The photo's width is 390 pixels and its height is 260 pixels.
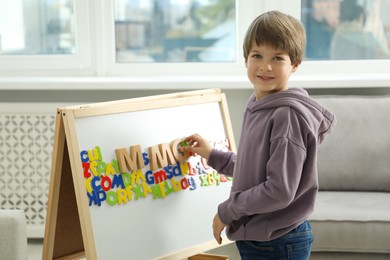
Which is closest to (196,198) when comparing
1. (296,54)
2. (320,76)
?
(296,54)

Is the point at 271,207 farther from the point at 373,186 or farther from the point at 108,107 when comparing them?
the point at 373,186

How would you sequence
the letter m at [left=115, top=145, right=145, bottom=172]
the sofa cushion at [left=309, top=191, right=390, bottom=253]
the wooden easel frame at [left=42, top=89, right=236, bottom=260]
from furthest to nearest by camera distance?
the sofa cushion at [left=309, top=191, right=390, bottom=253], the letter m at [left=115, top=145, right=145, bottom=172], the wooden easel frame at [left=42, top=89, right=236, bottom=260]

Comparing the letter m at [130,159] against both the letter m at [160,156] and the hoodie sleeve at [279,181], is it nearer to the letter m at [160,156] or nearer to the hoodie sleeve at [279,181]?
the letter m at [160,156]

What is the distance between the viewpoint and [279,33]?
6.11 ft

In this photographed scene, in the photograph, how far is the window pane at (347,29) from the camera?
3514 millimetres

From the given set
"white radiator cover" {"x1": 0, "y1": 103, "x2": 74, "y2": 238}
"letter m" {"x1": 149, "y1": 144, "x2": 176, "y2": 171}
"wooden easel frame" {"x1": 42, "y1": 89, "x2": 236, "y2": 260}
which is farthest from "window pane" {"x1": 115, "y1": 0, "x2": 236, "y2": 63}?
"letter m" {"x1": 149, "y1": 144, "x2": 176, "y2": 171}

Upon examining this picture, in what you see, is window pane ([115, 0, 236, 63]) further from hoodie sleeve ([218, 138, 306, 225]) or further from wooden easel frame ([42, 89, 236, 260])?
hoodie sleeve ([218, 138, 306, 225])

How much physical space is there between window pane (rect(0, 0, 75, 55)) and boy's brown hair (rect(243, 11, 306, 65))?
1.91 metres

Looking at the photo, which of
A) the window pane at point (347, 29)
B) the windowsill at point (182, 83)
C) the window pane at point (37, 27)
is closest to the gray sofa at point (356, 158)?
the windowsill at point (182, 83)

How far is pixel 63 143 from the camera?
6.85 ft

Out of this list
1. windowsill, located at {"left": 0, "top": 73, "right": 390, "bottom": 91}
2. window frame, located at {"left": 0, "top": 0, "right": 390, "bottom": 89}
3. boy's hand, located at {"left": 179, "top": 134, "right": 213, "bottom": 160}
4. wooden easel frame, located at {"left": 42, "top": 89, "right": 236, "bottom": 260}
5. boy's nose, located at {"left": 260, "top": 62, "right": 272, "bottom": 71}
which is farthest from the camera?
window frame, located at {"left": 0, "top": 0, "right": 390, "bottom": 89}

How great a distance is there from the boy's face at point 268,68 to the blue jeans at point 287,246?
418mm

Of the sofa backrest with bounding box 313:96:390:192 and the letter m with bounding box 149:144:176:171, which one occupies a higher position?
the letter m with bounding box 149:144:176:171

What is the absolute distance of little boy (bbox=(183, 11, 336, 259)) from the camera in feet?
5.91
